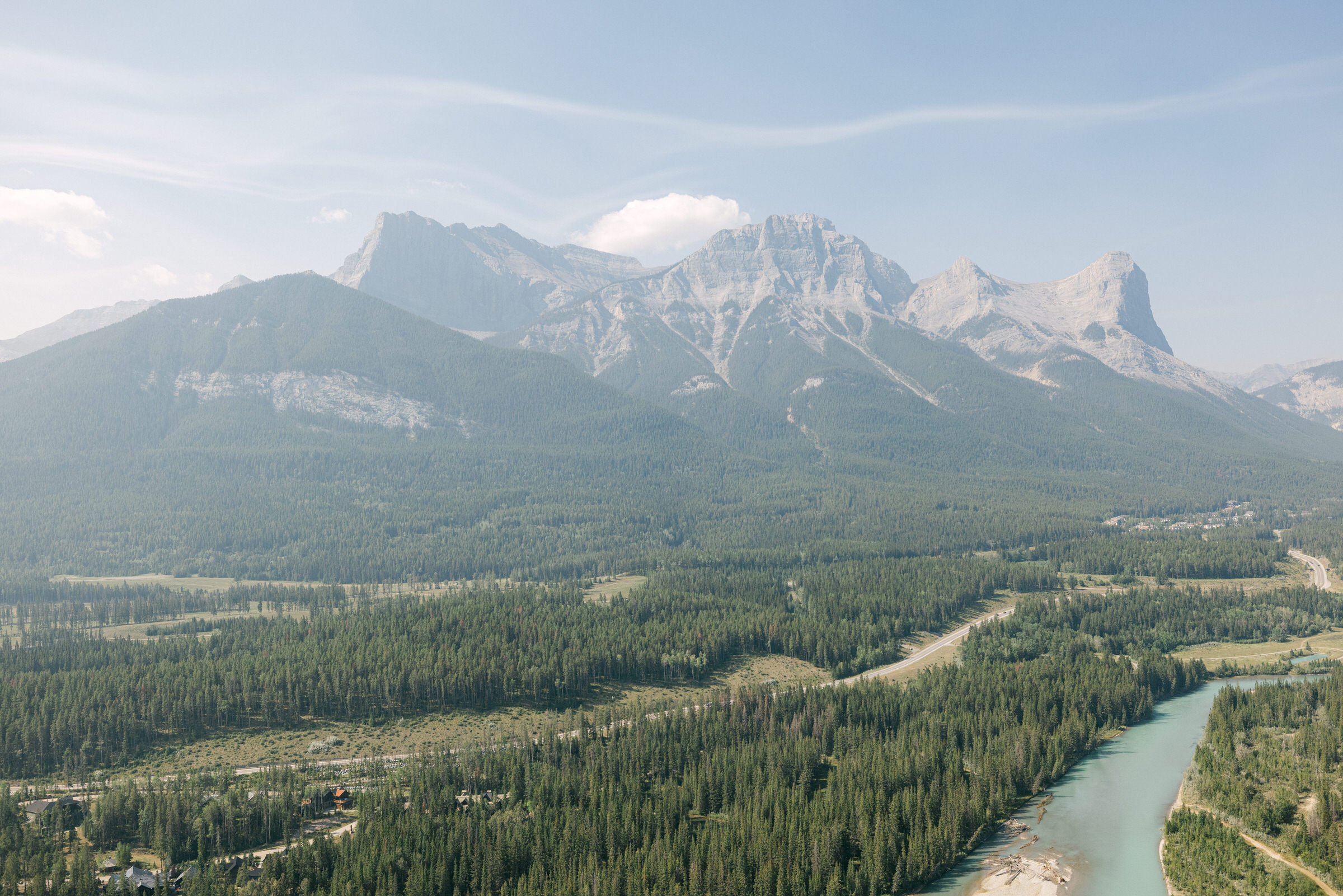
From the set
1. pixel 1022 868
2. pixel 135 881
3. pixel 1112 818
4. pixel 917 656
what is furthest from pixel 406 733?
pixel 917 656

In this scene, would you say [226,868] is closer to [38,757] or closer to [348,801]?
[348,801]

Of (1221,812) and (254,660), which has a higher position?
(254,660)

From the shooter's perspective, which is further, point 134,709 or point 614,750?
point 134,709

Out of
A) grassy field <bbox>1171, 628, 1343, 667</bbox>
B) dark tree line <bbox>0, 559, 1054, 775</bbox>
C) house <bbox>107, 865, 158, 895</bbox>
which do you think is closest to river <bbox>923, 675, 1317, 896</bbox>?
grassy field <bbox>1171, 628, 1343, 667</bbox>

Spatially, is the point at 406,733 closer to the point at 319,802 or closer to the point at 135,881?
the point at 319,802

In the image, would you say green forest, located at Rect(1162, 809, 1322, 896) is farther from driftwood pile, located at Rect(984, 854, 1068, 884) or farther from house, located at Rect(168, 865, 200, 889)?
house, located at Rect(168, 865, 200, 889)

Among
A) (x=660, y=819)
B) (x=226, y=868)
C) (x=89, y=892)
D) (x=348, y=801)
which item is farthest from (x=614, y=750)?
(x=89, y=892)

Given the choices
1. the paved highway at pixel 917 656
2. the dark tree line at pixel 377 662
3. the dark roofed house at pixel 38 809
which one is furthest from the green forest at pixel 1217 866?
the dark roofed house at pixel 38 809
